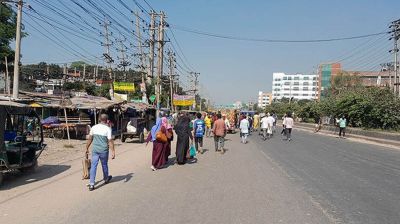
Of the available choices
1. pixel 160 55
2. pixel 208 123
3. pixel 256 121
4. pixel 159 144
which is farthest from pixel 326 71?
pixel 159 144

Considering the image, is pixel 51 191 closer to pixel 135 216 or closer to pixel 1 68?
pixel 135 216

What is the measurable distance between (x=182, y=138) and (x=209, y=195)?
6069 millimetres

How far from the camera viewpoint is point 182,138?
15.0m

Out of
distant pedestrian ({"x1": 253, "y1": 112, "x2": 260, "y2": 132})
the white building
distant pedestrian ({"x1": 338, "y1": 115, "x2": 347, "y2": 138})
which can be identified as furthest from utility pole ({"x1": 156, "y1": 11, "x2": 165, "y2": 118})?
the white building

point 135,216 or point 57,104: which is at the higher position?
point 57,104

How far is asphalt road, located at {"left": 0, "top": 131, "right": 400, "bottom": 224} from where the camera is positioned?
7.19 metres

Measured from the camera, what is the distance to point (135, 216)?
7.16m

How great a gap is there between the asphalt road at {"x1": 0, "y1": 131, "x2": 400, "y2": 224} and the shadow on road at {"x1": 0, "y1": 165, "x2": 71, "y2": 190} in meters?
0.02

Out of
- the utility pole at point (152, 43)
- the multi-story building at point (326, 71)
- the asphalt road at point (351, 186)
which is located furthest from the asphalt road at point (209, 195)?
the multi-story building at point (326, 71)

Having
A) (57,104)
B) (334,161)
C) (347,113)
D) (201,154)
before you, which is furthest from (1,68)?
(334,161)

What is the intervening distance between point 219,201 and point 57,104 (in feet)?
66.5

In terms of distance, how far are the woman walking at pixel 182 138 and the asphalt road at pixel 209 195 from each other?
62 centimetres

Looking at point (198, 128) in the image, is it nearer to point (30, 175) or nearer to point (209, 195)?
point (30, 175)

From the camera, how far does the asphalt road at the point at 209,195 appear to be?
719cm
